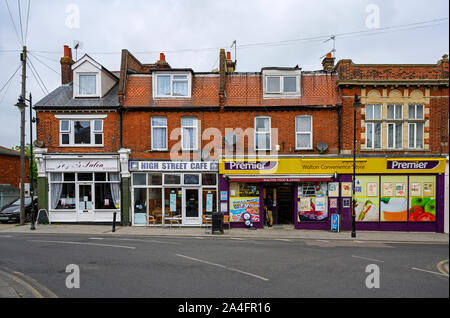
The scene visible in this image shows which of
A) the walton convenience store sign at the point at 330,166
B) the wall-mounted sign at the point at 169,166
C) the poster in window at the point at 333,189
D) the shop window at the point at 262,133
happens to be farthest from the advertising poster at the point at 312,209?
the wall-mounted sign at the point at 169,166

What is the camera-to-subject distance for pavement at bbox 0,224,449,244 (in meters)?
15.4

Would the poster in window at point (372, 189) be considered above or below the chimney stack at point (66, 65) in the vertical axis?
below

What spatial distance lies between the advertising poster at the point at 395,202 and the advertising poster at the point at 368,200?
0.35m

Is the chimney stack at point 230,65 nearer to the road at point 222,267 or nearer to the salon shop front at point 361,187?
the salon shop front at point 361,187

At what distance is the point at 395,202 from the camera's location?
17.7 meters

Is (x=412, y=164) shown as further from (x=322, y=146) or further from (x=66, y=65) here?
(x=66, y=65)

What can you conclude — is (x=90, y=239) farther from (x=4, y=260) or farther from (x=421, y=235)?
(x=421, y=235)

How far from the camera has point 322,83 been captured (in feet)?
61.8

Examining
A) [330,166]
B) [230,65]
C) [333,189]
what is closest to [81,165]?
[230,65]

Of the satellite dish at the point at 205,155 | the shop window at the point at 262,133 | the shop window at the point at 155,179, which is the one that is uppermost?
the shop window at the point at 262,133

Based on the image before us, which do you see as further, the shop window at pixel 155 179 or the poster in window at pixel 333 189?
the shop window at pixel 155 179

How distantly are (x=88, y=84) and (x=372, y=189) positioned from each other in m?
19.3

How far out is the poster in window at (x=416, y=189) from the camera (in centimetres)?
1759
